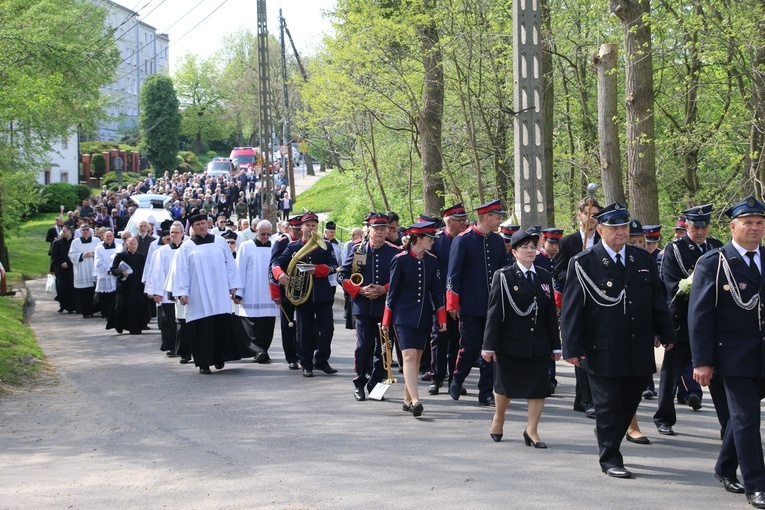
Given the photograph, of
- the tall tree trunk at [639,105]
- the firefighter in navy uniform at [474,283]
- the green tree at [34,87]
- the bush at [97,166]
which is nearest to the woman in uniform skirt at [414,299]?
the firefighter in navy uniform at [474,283]

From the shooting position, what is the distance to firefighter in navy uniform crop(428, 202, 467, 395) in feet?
40.7

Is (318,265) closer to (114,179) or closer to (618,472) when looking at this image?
(618,472)

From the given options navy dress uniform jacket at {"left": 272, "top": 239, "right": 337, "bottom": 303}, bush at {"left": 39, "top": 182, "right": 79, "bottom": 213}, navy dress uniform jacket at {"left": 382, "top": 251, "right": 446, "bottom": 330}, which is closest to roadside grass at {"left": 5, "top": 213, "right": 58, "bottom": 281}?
bush at {"left": 39, "top": 182, "right": 79, "bottom": 213}

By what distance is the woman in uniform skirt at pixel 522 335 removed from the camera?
9086 millimetres

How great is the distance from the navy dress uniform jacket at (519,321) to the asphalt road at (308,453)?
82 centimetres

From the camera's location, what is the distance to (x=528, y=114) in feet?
54.1

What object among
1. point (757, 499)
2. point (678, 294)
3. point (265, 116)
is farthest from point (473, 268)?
point (265, 116)

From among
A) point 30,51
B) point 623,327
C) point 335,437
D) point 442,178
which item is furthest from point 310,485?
point 442,178

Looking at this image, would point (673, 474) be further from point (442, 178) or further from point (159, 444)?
point (442, 178)

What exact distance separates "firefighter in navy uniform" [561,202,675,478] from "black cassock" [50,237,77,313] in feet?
65.7

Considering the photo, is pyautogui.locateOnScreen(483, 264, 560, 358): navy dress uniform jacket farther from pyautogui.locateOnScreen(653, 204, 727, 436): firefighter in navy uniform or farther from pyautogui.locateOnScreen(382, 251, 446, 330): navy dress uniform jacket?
pyautogui.locateOnScreen(382, 251, 446, 330): navy dress uniform jacket

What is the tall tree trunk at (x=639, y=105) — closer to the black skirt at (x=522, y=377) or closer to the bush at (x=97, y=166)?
the black skirt at (x=522, y=377)

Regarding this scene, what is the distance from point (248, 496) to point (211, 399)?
474cm

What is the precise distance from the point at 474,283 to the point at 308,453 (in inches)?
132
